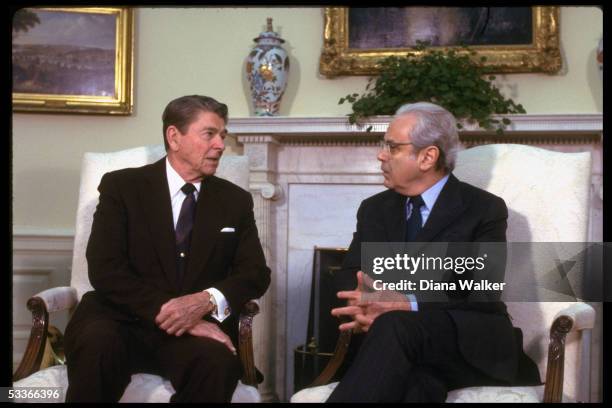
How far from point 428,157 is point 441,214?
0.19 metres

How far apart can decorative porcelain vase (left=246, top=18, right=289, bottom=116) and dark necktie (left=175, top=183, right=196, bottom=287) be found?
4.40 feet

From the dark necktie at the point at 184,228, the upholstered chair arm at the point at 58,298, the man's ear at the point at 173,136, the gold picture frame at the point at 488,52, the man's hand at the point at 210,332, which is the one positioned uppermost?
the gold picture frame at the point at 488,52

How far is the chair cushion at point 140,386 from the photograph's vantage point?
2.22 metres

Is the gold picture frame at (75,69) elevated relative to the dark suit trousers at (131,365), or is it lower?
elevated

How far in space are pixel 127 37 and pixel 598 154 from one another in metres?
2.39

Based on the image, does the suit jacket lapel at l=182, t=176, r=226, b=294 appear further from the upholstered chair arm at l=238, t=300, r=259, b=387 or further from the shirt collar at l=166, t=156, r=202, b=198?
the upholstered chair arm at l=238, t=300, r=259, b=387

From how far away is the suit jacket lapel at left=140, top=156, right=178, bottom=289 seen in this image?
8.06 ft

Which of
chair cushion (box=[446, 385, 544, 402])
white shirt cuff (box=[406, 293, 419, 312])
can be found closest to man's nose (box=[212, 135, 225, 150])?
white shirt cuff (box=[406, 293, 419, 312])

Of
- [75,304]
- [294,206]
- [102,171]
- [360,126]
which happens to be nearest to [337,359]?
[75,304]

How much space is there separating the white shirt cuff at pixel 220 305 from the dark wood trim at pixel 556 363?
3.11 feet

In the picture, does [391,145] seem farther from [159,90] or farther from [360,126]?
[159,90]

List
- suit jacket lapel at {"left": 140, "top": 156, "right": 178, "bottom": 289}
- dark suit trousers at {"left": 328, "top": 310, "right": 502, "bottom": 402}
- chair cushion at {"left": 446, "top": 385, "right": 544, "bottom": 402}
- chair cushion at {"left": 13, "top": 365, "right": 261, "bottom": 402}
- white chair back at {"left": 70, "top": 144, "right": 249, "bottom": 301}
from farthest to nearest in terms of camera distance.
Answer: white chair back at {"left": 70, "top": 144, "right": 249, "bottom": 301}, suit jacket lapel at {"left": 140, "top": 156, "right": 178, "bottom": 289}, chair cushion at {"left": 13, "top": 365, "right": 261, "bottom": 402}, chair cushion at {"left": 446, "top": 385, "right": 544, "bottom": 402}, dark suit trousers at {"left": 328, "top": 310, "right": 502, "bottom": 402}

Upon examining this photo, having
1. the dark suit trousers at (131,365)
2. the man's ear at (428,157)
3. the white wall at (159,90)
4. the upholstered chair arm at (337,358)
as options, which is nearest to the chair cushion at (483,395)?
the upholstered chair arm at (337,358)

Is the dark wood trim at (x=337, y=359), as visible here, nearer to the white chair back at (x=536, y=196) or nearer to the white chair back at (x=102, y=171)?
the white chair back at (x=536, y=196)
